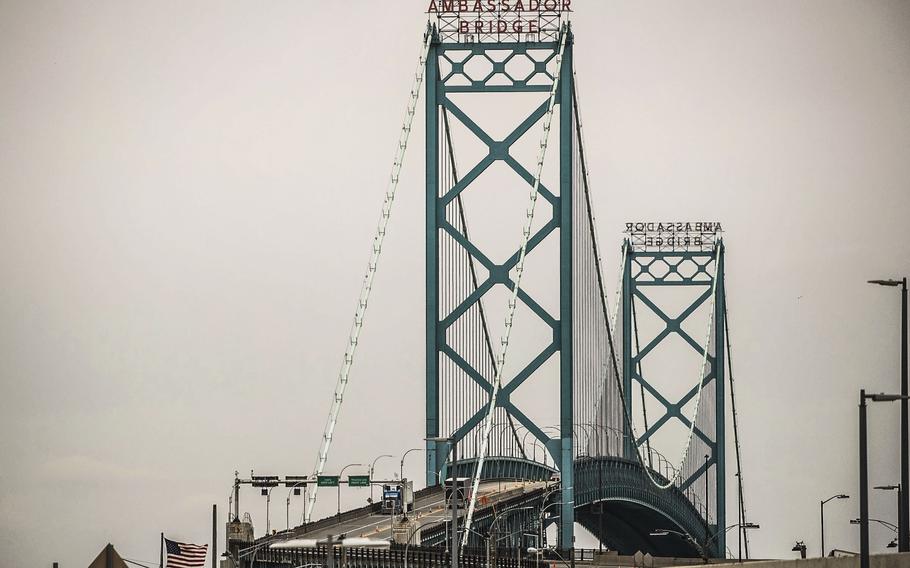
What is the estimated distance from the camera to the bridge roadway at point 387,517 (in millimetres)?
52531

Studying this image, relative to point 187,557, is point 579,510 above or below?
above

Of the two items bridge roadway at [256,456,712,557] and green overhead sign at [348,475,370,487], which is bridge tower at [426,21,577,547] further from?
green overhead sign at [348,475,370,487]

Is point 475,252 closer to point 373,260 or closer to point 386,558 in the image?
→ point 373,260

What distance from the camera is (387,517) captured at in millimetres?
58312

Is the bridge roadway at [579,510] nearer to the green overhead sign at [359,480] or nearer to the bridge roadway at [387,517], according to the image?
the bridge roadway at [387,517]

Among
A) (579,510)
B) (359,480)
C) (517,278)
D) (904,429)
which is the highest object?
(517,278)

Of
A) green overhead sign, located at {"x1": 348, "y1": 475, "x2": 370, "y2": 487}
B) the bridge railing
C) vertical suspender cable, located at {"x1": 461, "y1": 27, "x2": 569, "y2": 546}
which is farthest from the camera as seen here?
vertical suspender cable, located at {"x1": 461, "y1": 27, "x2": 569, "y2": 546}

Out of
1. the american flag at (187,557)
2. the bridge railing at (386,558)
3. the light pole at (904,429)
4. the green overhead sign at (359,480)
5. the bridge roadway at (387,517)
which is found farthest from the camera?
the green overhead sign at (359,480)

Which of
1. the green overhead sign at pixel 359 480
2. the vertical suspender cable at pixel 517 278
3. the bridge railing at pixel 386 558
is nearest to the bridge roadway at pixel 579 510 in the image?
the bridge railing at pixel 386 558

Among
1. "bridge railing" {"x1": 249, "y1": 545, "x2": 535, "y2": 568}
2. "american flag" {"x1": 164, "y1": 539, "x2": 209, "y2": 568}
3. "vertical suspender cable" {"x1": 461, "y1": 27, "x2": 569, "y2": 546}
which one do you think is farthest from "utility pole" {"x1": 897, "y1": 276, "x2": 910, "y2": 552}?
"american flag" {"x1": 164, "y1": 539, "x2": 209, "y2": 568}

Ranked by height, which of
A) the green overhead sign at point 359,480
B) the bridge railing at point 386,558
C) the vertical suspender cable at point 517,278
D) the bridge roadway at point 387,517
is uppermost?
the vertical suspender cable at point 517,278

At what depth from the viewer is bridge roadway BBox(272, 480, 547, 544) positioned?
172 feet

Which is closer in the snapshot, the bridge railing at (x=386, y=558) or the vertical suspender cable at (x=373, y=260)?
the bridge railing at (x=386, y=558)

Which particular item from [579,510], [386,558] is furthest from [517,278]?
[579,510]
